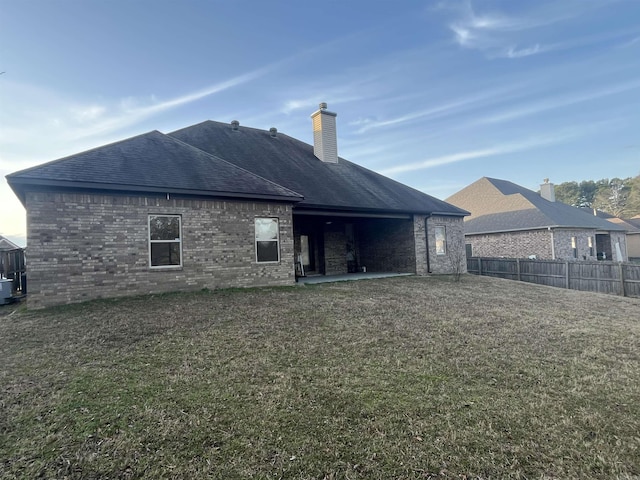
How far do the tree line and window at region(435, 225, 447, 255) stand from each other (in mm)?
46383

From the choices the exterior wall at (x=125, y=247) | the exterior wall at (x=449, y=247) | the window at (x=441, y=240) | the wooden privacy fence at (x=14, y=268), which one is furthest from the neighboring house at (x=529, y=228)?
the wooden privacy fence at (x=14, y=268)

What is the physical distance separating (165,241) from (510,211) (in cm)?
2313

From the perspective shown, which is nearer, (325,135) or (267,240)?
(267,240)

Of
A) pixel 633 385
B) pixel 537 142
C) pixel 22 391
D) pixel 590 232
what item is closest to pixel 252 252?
pixel 22 391

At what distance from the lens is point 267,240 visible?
417 inches

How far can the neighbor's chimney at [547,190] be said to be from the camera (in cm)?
2580

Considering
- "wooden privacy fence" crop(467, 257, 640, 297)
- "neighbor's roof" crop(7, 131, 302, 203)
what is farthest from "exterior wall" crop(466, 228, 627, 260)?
"neighbor's roof" crop(7, 131, 302, 203)

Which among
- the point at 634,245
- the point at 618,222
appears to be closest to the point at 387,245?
the point at 618,222

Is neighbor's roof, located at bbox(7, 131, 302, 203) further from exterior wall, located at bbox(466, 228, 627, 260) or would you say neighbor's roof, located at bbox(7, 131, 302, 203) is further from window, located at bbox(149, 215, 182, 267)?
exterior wall, located at bbox(466, 228, 627, 260)

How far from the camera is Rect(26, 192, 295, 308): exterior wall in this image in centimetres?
770

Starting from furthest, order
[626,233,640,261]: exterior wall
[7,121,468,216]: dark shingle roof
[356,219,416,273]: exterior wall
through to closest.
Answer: [626,233,640,261]: exterior wall < [356,219,416,273]: exterior wall < [7,121,468,216]: dark shingle roof

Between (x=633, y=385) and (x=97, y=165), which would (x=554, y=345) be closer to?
(x=633, y=385)

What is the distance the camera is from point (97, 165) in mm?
8672

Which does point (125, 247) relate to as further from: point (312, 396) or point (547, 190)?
point (547, 190)
